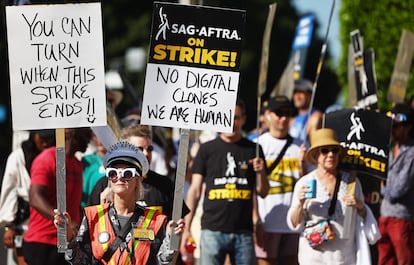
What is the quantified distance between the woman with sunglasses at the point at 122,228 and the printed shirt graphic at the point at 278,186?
3.68m

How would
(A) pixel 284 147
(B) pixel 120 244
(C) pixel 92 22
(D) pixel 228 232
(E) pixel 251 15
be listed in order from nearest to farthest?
(B) pixel 120 244 → (C) pixel 92 22 → (D) pixel 228 232 → (A) pixel 284 147 → (E) pixel 251 15

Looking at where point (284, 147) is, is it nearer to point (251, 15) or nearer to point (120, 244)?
point (120, 244)

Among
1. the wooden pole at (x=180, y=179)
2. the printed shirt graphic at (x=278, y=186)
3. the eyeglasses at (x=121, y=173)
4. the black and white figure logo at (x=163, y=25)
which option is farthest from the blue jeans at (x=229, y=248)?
the eyeglasses at (x=121, y=173)

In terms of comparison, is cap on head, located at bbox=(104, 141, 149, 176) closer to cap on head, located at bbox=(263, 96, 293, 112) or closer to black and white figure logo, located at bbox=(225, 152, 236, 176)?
black and white figure logo, located at bbox=(225, 152, 236, 176)

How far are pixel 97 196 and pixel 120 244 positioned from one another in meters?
1.48

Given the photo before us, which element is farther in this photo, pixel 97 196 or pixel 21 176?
pixel 21 176

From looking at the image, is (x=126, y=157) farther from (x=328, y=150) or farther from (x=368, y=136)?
(x=368, y=136)

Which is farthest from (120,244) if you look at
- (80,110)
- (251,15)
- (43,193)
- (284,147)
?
(251,15)

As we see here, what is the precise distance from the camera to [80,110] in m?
8.46

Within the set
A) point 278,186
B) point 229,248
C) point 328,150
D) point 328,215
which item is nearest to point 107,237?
point 328,215

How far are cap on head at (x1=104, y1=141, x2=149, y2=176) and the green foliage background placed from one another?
9.70 meters

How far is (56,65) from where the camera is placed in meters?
8.45

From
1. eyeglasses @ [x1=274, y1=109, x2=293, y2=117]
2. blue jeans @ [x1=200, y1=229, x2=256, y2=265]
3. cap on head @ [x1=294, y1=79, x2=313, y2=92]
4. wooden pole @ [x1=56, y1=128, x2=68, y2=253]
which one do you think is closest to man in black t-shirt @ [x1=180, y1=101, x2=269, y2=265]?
blue jeans @ [x1=200, y1=229, x2=256, y2=265]

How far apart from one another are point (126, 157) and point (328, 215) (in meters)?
2.48
